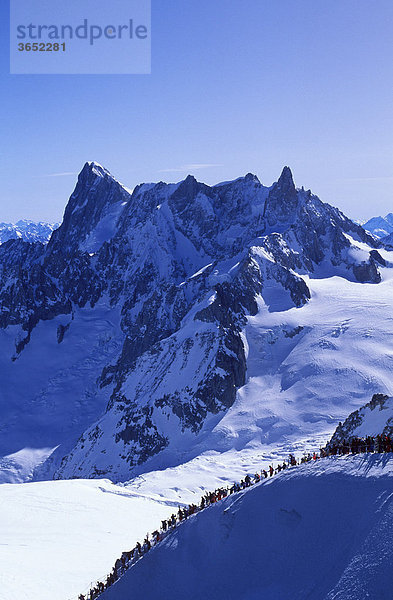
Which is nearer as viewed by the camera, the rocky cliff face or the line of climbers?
the line of climbers

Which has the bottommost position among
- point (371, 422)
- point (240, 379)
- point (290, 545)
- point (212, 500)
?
point (240, 379)

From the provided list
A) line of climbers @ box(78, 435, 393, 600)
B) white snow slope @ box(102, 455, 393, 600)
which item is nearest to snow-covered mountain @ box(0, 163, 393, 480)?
line of climbers @ box(78, 435, 393, 600)

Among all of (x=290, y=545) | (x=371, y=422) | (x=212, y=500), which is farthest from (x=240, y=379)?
(x=290, y=545)

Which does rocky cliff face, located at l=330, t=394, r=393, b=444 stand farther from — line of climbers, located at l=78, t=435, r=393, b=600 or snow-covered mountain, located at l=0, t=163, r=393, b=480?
snow-covered mountain, located at l=0, t=163, r=393, b=480

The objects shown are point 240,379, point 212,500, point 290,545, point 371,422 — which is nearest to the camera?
point 290,545

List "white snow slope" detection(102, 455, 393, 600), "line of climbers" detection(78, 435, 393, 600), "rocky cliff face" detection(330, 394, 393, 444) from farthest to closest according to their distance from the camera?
"rocky cliff face" detection(330, 394, 393, 444)
"line of climbers" detection(78, 435, 393, 600)
"white snow slope" detection(102, 455, 393, 600)

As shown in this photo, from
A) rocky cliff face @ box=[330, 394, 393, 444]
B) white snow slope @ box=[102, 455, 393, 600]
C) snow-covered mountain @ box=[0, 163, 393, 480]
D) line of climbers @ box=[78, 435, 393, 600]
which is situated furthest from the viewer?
snow-covered mountain @ box=[0, 163, 393, 480]

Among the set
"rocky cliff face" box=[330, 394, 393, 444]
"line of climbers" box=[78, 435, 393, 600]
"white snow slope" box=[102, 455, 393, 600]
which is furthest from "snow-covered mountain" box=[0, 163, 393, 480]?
"white snow slope" box=[102, 455, 393, 600]

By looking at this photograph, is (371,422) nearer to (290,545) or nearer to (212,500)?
(212,500)

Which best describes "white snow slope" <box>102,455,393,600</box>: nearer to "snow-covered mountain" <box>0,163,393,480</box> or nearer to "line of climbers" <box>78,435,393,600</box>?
"line of climbers" <box>78,435,393,600</box>
